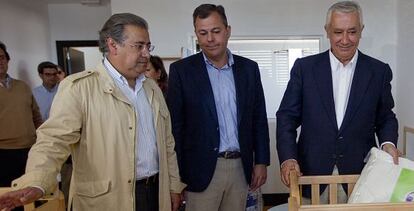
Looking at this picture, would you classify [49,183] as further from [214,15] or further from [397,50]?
[397,50]

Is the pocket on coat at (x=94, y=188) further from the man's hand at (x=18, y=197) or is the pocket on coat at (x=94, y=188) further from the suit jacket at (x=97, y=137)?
the man's hand at (x=18, y=197)

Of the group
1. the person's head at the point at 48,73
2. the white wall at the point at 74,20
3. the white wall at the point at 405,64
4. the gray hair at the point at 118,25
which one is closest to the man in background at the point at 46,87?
the person's head at the point at 48,73

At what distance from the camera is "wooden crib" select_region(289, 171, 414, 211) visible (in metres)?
0.82

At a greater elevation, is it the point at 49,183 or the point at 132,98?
the point at 132,98

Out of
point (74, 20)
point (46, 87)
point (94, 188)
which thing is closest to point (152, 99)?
point (94, 188)

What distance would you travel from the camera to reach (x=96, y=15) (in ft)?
15.6

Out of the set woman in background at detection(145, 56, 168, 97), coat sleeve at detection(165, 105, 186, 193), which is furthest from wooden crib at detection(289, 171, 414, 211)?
woman in background at detection(145, 56, 168, 97)

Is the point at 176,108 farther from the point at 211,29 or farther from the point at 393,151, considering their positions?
the point at 393,151

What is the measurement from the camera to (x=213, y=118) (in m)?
1.54

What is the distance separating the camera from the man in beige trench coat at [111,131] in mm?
1083

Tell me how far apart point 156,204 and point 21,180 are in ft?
1.84

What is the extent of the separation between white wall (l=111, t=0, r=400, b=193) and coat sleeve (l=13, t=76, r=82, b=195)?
222cm

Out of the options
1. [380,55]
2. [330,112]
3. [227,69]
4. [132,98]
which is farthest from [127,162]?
[380,55]

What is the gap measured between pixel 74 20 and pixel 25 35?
32.2 inches
